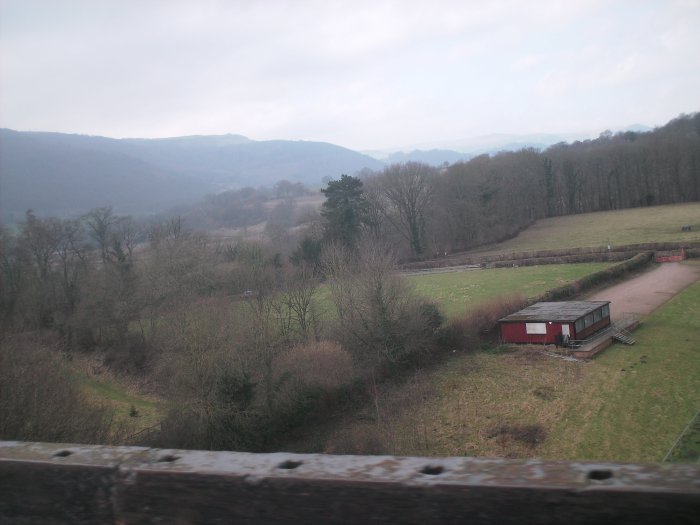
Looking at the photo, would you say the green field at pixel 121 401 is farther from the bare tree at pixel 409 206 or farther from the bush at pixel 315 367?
the bare tree at pixel 409 206

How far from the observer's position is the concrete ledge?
1775 millimetres

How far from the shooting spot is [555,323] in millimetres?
27516

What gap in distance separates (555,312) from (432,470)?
29.5m

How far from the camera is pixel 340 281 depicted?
2864 cm

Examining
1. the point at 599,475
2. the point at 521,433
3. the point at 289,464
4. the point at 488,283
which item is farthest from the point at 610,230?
the point at 289,464

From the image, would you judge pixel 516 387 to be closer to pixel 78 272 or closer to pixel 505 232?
pixel 78 272

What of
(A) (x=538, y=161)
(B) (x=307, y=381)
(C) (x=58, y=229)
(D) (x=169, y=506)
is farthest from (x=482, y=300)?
(A) (x=538, y=161)

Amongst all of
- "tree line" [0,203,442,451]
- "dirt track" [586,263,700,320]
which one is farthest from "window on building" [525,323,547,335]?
"dirt track" [586,263,700,320]

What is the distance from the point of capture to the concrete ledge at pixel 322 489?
178 cm

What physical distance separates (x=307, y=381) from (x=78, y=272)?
24.0 m

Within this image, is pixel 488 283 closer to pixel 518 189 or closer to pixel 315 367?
pixel 315 367

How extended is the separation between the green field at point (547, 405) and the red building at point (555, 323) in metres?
1.44

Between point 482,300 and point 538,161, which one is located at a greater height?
point 538,161

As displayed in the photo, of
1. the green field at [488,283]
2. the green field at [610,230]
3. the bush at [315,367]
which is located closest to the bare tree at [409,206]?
the green field at [610,230]
